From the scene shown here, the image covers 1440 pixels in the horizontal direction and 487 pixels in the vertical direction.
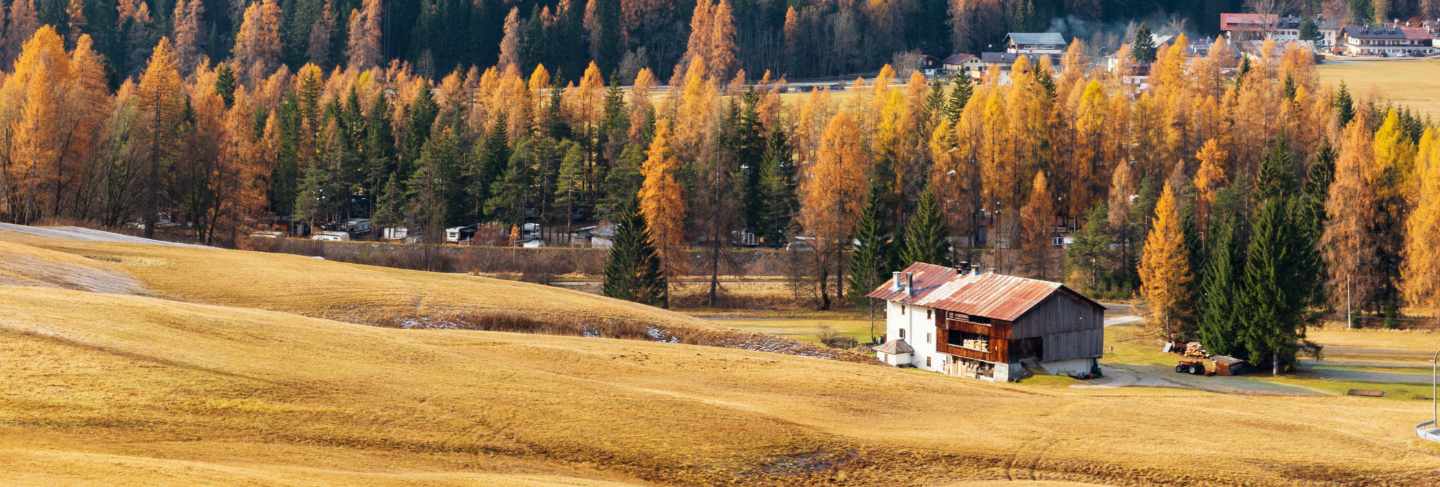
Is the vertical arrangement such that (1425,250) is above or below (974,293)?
above

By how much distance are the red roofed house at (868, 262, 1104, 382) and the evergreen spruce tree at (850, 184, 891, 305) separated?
19.7 metres

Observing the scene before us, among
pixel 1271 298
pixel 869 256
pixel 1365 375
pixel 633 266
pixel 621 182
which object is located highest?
pixel 621 182

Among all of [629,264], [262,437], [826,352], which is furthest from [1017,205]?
[262,437]

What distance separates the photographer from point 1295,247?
83188mm

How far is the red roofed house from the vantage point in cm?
7681

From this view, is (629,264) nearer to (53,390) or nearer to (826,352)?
(826,352)

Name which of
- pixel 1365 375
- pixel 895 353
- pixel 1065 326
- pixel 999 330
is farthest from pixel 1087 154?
pixel 999 330

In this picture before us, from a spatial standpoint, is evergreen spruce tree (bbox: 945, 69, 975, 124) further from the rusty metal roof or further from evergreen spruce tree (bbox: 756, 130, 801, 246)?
the rusty metal roof

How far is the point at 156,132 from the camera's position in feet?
362

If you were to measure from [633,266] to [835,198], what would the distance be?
61.1 ft

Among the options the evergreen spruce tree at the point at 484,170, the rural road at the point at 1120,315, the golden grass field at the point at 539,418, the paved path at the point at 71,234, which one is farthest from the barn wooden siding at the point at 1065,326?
the evergreen spruce tree at the point at 484,170

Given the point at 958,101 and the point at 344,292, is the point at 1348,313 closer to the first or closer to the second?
the point at 958,101

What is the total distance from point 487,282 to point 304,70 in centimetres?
10166

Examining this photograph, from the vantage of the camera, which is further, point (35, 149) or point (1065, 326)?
point (35, 149)
